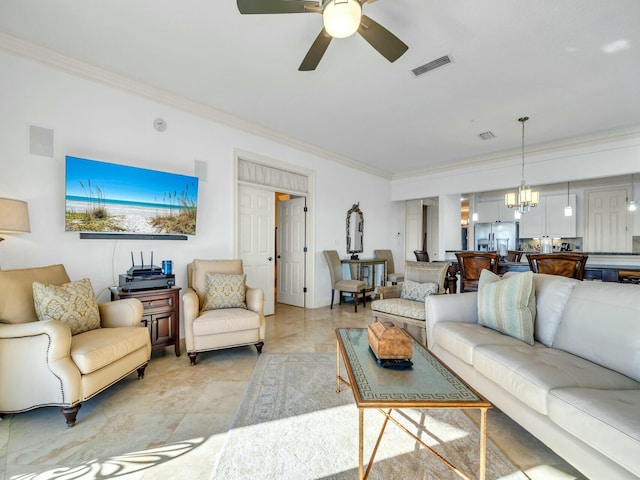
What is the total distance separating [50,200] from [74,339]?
143 centimetres

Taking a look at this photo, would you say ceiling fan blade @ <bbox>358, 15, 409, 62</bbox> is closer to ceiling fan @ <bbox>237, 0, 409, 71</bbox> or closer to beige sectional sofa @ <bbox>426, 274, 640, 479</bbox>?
ceiling fan @ <bbox>237, 0, 409, 71</bbox>

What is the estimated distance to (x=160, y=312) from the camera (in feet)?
9.53

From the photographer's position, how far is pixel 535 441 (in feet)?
5.58

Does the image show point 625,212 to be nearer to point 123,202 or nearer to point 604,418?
point 604,418

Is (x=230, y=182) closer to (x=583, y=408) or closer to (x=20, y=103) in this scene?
(x=20, y=103)

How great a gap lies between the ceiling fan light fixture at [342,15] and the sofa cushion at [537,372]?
6.95ft

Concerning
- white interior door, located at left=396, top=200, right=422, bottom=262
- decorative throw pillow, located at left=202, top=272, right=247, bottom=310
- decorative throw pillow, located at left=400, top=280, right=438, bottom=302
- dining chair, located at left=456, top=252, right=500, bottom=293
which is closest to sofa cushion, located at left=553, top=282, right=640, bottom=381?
decorative throw pillow, located at left=400, top=280, right=438, bottom=302

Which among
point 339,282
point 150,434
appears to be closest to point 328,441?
point 150,434

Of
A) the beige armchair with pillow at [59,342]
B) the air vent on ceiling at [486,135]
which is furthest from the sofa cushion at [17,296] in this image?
the air vent on ceiling at [486,135]

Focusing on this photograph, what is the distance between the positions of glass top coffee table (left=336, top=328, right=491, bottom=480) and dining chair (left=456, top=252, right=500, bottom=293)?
254 cm

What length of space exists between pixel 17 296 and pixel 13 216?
57 centimetres

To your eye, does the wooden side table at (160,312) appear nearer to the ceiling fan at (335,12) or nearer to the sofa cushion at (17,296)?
the sofa cushion at (17,296)

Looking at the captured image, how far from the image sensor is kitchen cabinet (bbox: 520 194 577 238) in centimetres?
671

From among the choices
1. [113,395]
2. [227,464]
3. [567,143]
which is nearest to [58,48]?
[113,395]
